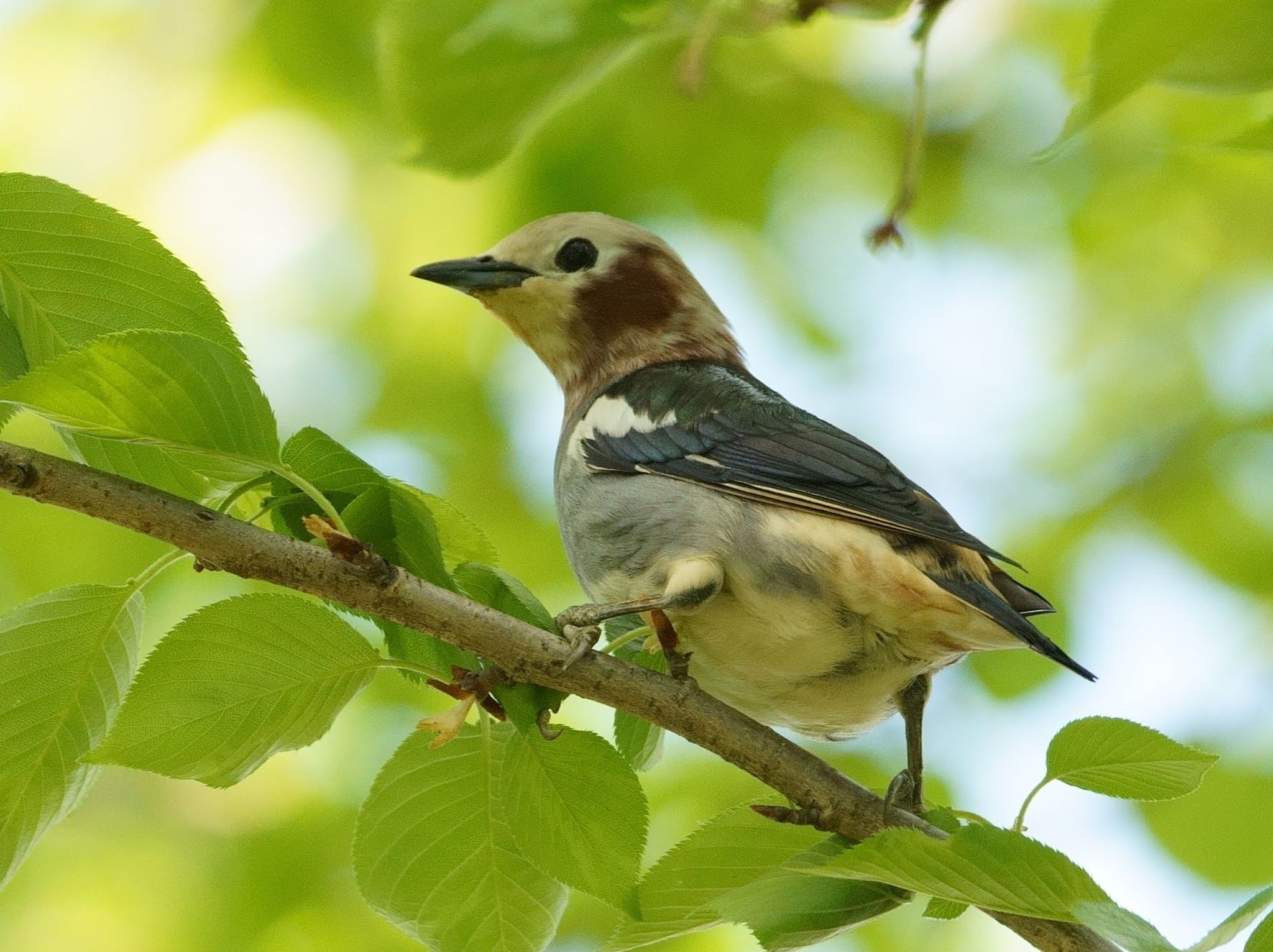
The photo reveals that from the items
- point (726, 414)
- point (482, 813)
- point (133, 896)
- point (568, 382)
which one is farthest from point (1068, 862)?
point (133, 896)

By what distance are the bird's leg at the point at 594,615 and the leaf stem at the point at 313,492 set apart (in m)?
0.51

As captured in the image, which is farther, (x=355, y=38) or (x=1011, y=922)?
(x=355, y=38)

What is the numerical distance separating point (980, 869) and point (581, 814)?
0.76m

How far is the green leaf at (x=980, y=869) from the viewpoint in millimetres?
2201

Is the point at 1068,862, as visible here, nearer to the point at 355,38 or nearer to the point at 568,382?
the point at 568,382

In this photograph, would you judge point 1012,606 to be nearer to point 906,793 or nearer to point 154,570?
point 906,793

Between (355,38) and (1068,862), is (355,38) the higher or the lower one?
the higher one

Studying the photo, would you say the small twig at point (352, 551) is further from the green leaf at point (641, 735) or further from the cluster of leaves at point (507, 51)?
the cluster of leaves at point (507, 51)

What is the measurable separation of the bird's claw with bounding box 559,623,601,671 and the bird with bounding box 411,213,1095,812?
0.22m

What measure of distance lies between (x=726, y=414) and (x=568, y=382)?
0.99 metres

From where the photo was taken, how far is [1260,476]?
624cm

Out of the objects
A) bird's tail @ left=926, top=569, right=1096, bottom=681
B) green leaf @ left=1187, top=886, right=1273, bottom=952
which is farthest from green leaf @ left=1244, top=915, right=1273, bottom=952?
bird's tail @ left=926, top=569, right=1096, bottom=681

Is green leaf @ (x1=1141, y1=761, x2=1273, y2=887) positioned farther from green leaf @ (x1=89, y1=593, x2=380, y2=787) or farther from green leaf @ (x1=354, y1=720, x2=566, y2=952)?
green leaf @ (x1=89, y1=593, x2=380, y2=787)

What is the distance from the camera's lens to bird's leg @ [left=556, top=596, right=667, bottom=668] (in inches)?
113
